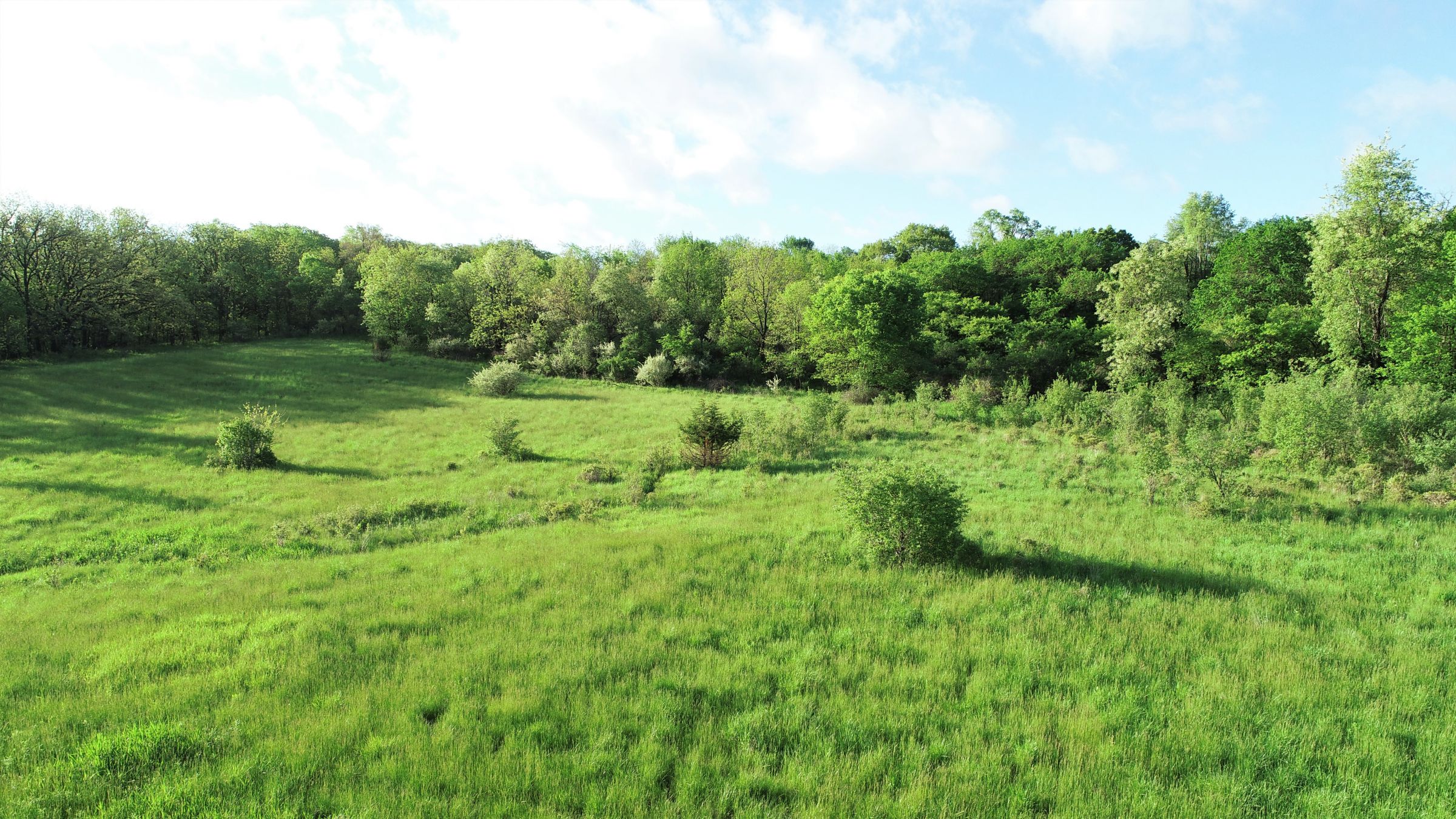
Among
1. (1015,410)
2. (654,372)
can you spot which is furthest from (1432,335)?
(654,372)

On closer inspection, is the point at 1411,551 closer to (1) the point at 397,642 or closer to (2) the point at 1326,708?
(2) the point at 1326,708

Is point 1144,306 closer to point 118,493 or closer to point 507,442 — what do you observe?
point 507,442

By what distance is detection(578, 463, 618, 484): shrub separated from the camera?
21.0 metres

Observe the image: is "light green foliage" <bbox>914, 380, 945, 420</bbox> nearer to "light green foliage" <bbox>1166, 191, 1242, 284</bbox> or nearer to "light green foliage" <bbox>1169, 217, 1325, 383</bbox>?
"light green foliage" <bbox>1169, 217, 1325, 383</bbox>

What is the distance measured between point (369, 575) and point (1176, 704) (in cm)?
1366

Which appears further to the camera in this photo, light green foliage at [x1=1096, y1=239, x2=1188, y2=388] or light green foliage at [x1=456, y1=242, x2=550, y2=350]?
light green foliage at [x1=456, y1=242, x2=550, y2=350]

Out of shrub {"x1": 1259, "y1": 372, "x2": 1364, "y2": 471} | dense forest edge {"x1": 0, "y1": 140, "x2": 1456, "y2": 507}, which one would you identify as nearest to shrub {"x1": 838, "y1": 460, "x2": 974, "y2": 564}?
dense forest edge {"x1": 0, "y1": 140, "x2": 1456, "y2": 507}

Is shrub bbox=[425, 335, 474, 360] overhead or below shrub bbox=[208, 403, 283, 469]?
overhead

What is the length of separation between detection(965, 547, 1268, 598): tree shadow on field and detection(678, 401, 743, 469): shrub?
12.5m

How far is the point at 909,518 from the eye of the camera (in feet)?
38.1

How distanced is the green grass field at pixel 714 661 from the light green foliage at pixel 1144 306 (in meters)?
22.2

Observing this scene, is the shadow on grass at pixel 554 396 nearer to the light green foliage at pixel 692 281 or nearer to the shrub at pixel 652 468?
the light green foliage at pixel 692 281

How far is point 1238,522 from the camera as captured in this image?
14359mm

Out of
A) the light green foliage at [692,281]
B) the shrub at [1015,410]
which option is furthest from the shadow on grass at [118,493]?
the light green foliage at [692,281]
